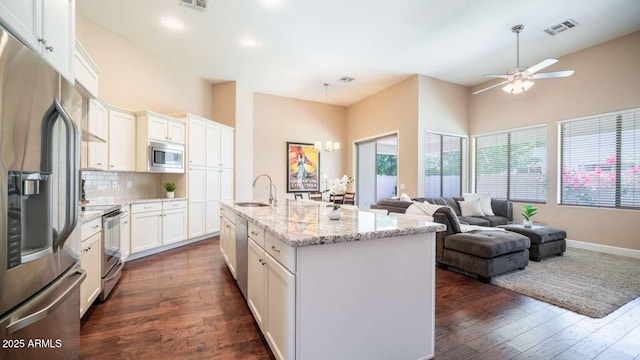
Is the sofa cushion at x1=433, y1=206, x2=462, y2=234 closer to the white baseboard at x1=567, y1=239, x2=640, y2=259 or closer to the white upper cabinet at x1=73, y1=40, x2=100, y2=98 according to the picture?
the white baseboard at x1=567, y1=239, x2=640, y2=259

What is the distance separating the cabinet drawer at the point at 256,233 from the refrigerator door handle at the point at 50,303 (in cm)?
102

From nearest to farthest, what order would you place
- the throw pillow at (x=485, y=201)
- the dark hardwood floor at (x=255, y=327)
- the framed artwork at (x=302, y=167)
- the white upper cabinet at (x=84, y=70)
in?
the dark hardwood floor at (x=255, y=327), the white upper cabinet at (x=84, y=70), the throw pillow at (x=485, y=201), the framed artwork at (x=302, y=167)

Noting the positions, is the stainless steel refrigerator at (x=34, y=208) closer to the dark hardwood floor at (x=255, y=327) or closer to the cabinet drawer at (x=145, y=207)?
the dark hardwood floor at (x=255, y=327)

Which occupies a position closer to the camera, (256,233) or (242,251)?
(256,233)

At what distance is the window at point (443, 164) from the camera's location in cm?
609

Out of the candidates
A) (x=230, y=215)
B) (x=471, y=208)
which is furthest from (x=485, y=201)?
(x=230, y=215)

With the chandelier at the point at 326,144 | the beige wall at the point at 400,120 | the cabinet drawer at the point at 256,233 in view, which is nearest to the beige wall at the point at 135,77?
the chandelier at the point at 326,144

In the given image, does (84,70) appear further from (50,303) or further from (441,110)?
(441,110)

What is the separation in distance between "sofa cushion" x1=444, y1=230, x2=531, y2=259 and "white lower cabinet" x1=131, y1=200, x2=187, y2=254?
431 cm

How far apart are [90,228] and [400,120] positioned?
5.80 m

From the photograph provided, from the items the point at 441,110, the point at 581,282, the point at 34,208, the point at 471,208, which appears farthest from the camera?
the point at 441,110

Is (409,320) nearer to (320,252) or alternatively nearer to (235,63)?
(320,252)

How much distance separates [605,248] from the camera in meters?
4.49

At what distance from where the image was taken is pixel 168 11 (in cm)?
368
